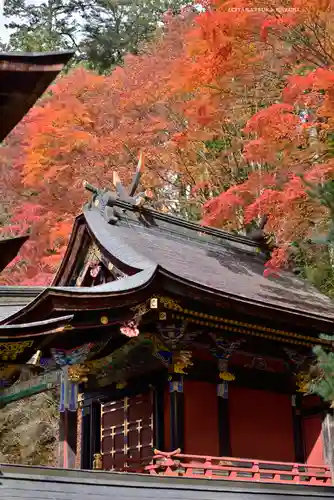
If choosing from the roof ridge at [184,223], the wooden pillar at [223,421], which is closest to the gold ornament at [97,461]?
the wooden pillar at [223,421]

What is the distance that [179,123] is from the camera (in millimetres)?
20672

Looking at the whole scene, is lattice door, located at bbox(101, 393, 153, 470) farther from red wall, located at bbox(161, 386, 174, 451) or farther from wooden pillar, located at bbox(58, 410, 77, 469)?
wooden pillar, located at bbox(58, 410, 77, 469)

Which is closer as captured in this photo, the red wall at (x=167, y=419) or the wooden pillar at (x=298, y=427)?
the red wall at (x=167, y=419)

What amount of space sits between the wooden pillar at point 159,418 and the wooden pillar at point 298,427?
9.02 feet

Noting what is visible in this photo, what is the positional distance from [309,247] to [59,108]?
10.7 meters

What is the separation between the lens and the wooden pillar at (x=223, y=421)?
36.2 ft

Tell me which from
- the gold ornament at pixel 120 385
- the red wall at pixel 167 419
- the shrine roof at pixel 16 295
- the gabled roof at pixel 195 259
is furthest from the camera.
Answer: the shrine roof at pixel 16 295

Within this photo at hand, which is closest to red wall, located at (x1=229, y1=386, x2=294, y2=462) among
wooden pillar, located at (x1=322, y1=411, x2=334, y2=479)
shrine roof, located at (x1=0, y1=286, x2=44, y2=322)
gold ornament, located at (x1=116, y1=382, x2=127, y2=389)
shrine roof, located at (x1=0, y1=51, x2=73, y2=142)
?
wooden pillar, located at (x1=322, y1=411, x2=334, y2=479)

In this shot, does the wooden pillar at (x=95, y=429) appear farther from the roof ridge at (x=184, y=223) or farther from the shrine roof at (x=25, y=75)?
the shrine roof at (x=25, y=75)

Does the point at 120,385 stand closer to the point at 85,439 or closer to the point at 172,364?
the point at 85,439

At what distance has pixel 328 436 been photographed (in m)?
12.0

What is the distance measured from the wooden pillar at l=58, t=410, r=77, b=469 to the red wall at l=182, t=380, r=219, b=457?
185 cm

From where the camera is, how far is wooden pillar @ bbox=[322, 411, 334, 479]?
11.9m

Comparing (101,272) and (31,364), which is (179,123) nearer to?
(101,272)
